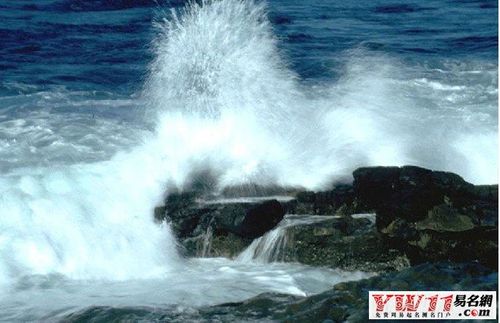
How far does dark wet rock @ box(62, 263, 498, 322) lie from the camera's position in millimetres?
6035

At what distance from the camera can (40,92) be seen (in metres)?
14.9

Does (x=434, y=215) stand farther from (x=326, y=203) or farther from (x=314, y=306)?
(x=314, y=306)

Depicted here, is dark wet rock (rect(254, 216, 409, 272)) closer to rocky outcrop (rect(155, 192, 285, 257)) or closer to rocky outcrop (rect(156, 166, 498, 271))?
rocky outcrop (rect(156, 166, 498, 271))

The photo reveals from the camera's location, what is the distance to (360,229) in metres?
7.87

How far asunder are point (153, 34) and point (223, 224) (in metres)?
11.8

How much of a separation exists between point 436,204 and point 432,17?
49.1 ft

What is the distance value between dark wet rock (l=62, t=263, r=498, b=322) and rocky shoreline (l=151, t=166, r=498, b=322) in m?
0.01

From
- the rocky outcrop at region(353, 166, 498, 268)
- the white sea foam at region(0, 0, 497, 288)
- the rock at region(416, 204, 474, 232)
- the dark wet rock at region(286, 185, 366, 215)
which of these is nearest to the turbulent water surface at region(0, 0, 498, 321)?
the white sea foam at region(0, 0, 497, 288)

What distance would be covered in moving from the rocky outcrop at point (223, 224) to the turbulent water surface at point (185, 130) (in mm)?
153

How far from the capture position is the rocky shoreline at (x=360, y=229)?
643 centimetres

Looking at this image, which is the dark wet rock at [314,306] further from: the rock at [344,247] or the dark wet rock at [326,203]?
the dark wet rock at [326,203]

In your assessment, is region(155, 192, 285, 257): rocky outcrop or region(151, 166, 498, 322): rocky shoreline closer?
region(151, 166, 498, 322): rocky shoreline

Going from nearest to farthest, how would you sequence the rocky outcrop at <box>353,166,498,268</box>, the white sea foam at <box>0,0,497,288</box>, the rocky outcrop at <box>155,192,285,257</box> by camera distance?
the rocky outcrop at <box>353,166,498,268</box>
the rocky outcrop at <box>155,192,285,257</box>
the white sea foam at <box>0,0,497,288</box>

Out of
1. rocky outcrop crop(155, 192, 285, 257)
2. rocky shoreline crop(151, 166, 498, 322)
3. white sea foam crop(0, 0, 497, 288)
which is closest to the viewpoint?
rocky shoreline crop(151, 166, 498, 322)
